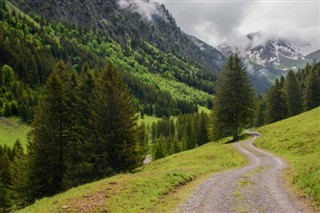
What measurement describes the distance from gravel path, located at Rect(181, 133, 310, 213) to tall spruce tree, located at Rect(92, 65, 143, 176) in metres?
12.3

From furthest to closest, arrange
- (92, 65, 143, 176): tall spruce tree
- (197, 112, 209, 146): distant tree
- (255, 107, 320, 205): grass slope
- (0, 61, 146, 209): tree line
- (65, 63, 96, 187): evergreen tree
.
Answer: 1. (197, 112, 209, 146): distant tree
2. (92, 65, 143, 176): tall spruce tree
3. (0, 61, 146, 209): tree line
4. (65, 63, 96, 187): evergreen tree
5. (255, 107, 320, 205): grass slope

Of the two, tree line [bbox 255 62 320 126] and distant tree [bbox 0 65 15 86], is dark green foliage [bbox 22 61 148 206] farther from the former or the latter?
distant tree [bbox 0 65 15 86]

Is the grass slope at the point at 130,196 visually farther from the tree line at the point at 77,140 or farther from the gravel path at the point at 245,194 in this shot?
the tree line at the point at 77,140

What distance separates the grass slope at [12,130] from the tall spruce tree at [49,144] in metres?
69.5

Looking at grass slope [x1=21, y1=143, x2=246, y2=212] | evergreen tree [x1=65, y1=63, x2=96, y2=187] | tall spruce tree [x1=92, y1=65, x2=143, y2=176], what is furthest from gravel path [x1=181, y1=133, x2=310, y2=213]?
evergreen tree [x1=65, y1=63, x2=96, y2=187]

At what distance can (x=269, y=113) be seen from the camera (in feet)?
303

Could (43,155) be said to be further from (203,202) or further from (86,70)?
(203,202)

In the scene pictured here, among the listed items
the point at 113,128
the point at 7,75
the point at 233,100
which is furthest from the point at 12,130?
the point at 113,128

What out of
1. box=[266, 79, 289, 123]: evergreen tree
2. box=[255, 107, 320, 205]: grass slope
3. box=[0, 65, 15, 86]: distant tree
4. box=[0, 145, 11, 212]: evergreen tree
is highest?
box=[0, 65, 15, 86]: distant tree

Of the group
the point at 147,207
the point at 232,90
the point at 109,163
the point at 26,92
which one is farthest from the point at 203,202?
the point at 26,92

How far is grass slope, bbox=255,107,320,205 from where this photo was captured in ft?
72.2

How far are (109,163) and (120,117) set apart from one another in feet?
17.5

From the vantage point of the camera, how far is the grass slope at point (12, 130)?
103119 millimetres

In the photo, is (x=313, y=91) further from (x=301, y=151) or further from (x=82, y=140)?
(x=82, y=140)
